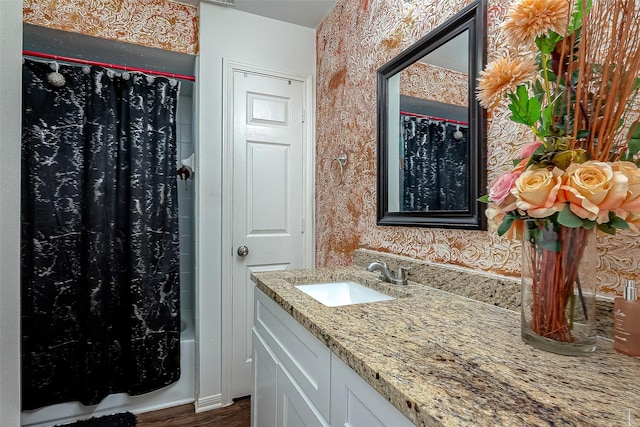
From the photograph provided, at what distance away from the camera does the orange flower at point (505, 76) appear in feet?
2.13

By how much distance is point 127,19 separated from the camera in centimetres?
186

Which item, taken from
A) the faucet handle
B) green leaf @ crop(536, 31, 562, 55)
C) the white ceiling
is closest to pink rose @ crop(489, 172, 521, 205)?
green leaf @ crop(536, 31, 562, 55)

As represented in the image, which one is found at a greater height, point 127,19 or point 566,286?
point 127,19

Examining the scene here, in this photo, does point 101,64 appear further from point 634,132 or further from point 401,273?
point 634,132

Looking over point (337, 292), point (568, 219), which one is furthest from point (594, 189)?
point (337, 292)

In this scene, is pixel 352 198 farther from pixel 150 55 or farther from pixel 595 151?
pixel 150 55

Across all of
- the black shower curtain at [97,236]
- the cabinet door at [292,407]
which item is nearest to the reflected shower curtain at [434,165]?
the cabinet door at [292,407]

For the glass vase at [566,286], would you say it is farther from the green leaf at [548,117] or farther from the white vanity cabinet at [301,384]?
the white vanity cabinet at [301,384]

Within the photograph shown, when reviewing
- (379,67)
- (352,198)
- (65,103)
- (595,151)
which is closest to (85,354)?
(65,103)

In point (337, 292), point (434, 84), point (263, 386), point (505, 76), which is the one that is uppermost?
point (434, 84)

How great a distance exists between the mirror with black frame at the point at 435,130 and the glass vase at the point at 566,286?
402 millimetres

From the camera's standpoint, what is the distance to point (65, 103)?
181 centimetres

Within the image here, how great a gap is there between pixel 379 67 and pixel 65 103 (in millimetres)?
1745

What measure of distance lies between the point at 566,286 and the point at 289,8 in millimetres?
2122
